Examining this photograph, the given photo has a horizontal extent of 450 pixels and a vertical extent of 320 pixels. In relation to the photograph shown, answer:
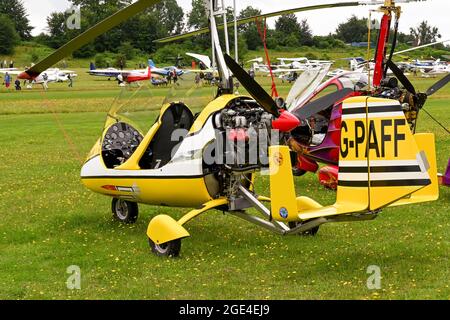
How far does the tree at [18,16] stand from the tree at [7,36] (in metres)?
3.78

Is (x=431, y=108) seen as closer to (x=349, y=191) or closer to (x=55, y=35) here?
(x=349, y=191)

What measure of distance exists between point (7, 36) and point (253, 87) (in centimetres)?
7974

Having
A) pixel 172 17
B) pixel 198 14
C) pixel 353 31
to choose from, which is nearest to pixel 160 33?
pixel 172 17

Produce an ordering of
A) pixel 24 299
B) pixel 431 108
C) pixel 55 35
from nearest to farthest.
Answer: pixel 24 299, pixel 431 108, pixel 55 35

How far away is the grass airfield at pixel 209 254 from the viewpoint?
6.21m

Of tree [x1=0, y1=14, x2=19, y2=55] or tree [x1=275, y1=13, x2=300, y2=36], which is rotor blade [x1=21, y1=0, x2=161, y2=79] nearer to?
tree [x1=275, y1=13, x2=300, y2=36]

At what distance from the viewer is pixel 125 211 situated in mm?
9477

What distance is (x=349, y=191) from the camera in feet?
20.9

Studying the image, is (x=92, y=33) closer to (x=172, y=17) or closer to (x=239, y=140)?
(x=239, y=140)

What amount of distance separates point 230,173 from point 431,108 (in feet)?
92.9

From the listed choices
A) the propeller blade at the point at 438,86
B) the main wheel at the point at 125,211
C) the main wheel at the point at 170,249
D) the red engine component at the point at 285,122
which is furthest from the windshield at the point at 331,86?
the main wheel at the point at 170,249

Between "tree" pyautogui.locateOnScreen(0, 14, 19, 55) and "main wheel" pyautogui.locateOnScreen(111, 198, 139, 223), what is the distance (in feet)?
244
